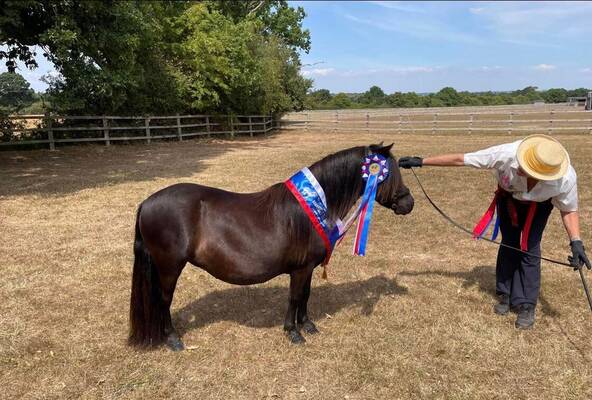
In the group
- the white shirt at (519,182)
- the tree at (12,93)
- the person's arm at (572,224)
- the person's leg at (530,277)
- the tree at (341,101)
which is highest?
the tree at (341,101)

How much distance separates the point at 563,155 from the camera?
135 inches

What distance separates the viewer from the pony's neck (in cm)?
355

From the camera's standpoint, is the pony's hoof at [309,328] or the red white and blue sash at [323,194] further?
the pony's hoof at [309,328]

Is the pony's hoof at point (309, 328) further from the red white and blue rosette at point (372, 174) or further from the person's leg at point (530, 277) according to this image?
the person's leg at point (530, 277)

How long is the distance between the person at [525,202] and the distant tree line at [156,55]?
10458mm

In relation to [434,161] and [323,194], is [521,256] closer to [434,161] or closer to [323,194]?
[434,161]

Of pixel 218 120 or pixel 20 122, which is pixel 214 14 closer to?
pixel 218 120

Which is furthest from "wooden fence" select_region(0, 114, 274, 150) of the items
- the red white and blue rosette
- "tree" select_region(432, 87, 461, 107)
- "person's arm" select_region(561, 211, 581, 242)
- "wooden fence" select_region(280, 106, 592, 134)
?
"tree" select_region(432, 87, 461, 107)

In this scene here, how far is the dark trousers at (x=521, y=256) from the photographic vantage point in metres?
4.02

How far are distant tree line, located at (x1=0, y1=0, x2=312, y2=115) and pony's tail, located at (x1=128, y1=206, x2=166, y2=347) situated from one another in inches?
362

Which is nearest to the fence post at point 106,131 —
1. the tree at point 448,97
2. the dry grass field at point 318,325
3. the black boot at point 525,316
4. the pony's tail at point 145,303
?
the dry grass field at point 318,325

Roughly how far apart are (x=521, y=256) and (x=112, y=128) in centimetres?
1650

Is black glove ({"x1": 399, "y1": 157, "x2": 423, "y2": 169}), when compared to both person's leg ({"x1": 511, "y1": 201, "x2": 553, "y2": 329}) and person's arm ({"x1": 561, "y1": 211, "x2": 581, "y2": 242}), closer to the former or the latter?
person's leg ({"x1": 511, "y1": 201, "x2": 553, "y2": 329})

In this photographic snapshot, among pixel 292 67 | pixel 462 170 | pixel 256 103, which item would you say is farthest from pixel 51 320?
pixel 292 67
